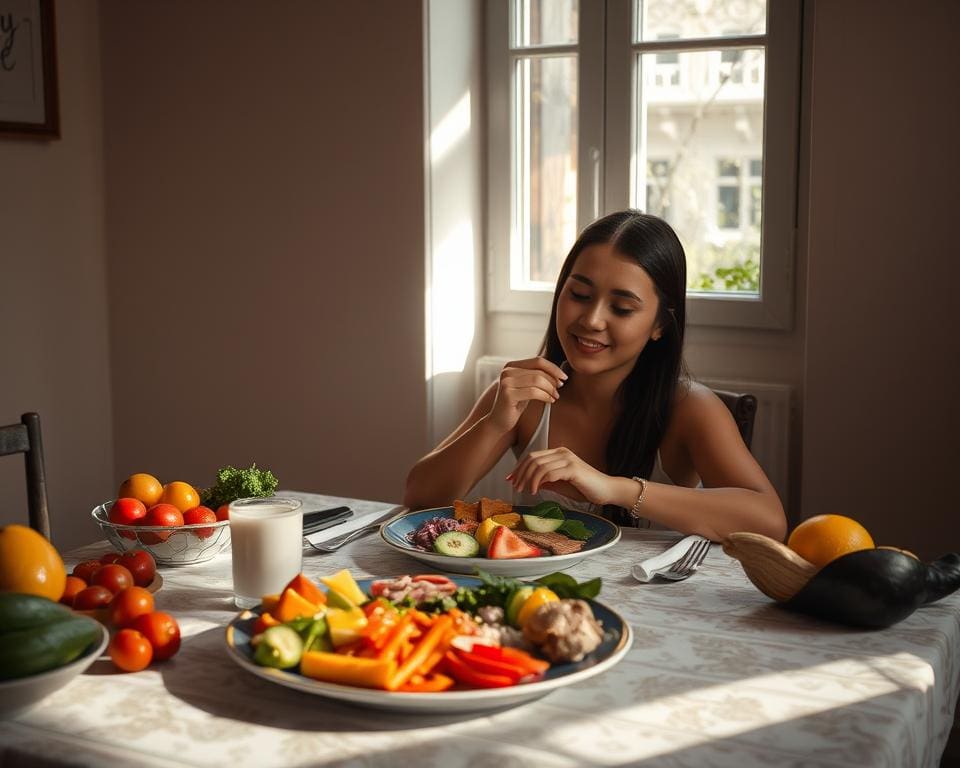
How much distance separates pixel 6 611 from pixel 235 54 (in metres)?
2.43

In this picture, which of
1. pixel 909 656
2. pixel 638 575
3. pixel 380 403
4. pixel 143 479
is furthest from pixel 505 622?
pixel 380 403

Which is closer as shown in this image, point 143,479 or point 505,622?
point 505,622

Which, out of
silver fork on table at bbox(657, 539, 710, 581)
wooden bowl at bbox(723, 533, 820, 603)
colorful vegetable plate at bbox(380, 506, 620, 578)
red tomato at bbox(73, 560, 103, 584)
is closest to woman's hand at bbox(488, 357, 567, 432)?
colorful vegetable plate at bbox(380, 506, 620, 578)

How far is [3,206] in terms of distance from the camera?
308 centimetres

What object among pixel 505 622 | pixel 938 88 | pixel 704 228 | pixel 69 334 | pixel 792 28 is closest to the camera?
pixel 505 622

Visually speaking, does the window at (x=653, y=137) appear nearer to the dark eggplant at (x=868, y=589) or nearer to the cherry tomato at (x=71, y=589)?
the dark eggplant at (x=868, y=589)

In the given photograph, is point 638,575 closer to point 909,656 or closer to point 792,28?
point 909,656

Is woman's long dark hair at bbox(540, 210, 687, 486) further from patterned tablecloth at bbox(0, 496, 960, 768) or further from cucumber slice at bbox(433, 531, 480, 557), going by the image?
patterned tablecloth at bbox(0, 496, 960, 768)

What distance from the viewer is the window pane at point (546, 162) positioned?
3.10m

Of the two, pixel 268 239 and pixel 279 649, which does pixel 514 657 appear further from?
pixel 268 239

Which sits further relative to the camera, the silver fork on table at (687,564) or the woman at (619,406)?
the woman at (619,406)

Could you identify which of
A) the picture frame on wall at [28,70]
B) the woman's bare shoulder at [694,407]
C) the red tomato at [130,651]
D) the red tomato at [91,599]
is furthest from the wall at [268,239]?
the red tomato at [130,651]

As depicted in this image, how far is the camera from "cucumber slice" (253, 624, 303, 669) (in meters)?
1.06

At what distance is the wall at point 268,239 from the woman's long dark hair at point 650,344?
1004 mm
